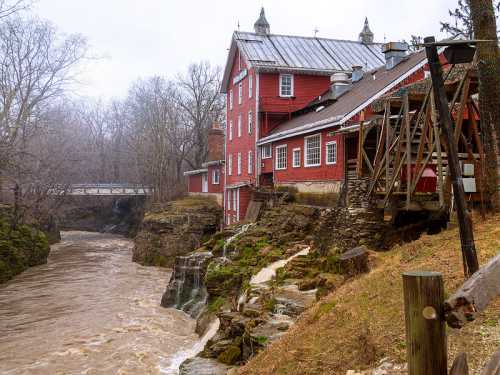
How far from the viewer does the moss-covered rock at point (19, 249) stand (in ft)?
93.2

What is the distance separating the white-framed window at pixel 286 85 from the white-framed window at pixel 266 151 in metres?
3.72

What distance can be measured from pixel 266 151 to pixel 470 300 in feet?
82.7

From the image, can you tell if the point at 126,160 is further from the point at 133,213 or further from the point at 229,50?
the point at 229,50

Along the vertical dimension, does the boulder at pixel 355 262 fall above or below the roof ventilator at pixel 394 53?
below

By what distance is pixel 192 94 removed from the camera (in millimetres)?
54969

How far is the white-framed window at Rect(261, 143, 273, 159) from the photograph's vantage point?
1111 inches

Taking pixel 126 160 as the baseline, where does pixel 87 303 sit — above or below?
below

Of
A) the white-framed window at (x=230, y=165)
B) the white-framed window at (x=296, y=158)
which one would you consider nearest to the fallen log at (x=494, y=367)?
the white-framed window at (x=296, y=158)

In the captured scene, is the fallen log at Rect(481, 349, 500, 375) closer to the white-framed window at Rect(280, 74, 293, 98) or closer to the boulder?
the boulder

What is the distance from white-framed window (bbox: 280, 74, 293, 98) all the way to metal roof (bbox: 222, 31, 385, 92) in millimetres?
591

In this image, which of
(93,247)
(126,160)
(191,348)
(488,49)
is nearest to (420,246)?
(488,49)

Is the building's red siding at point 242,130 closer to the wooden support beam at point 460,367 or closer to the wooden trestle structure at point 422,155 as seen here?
the wooden trestle structure at point 422,155

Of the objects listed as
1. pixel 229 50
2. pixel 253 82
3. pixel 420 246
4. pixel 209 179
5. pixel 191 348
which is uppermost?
pixel 229 50

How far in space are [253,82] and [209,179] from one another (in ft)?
40.3
